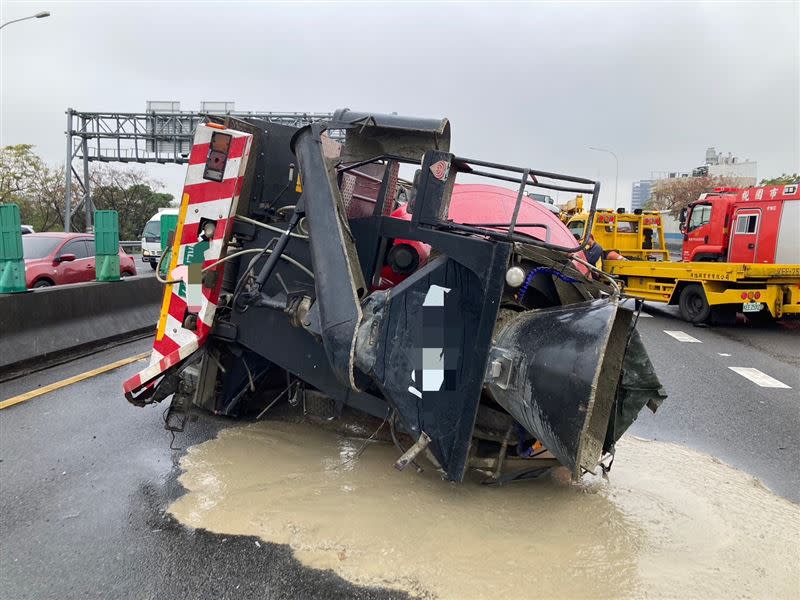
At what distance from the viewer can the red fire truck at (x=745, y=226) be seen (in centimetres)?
1243

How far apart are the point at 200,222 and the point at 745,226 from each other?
1363cm

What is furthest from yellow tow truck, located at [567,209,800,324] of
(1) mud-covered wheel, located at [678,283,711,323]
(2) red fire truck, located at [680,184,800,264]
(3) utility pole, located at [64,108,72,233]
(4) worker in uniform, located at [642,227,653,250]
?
(3) utility pole, located at [64,108,72,233]

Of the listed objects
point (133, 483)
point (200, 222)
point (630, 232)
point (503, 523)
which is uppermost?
point (630, 232)

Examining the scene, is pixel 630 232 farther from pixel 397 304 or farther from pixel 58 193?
pixel 58 193

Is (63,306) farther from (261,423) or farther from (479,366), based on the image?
(479,366)

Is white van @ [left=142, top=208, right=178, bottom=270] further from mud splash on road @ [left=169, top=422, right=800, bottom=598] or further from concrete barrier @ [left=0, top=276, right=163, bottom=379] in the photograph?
mud splash on road @ [left=169, top=422, right=800, bottom=598]

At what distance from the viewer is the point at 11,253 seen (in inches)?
258

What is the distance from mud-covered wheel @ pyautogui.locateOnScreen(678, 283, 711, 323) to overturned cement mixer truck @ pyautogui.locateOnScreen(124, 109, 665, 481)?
29.9ft

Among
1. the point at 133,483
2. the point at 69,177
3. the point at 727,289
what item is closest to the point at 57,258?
the point at 133,483

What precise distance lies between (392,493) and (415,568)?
2.39 feet

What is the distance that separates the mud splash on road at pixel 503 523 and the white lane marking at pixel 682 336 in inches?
260

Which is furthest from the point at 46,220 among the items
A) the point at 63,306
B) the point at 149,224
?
the point at 63,306

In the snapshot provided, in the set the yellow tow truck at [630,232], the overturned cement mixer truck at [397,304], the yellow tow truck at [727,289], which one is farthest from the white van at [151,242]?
the overturned cement mixer truck at [397,304]

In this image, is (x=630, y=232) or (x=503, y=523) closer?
(x=503, y=523)
